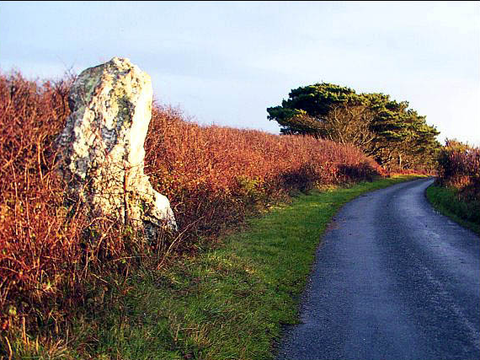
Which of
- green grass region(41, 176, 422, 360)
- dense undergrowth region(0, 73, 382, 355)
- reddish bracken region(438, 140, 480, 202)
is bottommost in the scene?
green grass region(41, 176, 422, 360)

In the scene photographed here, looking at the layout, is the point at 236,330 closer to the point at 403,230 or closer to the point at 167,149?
the point at 167,149

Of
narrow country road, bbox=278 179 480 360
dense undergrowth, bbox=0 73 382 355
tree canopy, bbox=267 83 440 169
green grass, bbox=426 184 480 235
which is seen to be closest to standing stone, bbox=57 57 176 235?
dense undergrowth, bbox=0 73 382 355

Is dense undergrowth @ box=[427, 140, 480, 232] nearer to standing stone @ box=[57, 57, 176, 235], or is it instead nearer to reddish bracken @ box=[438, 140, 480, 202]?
reddish bracken @ box=[438, 140, 480, 202]

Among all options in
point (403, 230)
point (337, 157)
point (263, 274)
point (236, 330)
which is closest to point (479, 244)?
point (403, 230)

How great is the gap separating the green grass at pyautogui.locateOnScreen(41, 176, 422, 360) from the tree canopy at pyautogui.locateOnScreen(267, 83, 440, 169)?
1051 inches

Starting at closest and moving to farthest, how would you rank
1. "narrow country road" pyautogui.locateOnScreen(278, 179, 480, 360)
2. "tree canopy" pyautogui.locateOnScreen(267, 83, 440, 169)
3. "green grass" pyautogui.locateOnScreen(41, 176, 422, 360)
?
"green grass" pyautogui.locateOnScreen(41, 176, 422, 360), "narrow country road" pyautogui.locateOnScreen(278, 179, 480, 360), "tree canopy" pyautogui.locateOnScreen(267, 83, 440, 169)

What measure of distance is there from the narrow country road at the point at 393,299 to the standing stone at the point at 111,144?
3237mm

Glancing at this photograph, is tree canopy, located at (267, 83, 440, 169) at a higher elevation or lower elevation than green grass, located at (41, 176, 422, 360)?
higher

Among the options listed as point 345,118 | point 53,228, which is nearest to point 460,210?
point 53,228

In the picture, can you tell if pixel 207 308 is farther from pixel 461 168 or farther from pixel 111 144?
pixel 461 168

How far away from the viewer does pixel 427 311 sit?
17.5ft

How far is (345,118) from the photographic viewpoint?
112ft

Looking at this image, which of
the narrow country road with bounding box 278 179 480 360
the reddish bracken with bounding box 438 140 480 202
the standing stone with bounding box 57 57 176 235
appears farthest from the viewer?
the reddish bracken with bounding box 438 140 480 202

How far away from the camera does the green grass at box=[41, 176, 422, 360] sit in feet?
14.0
